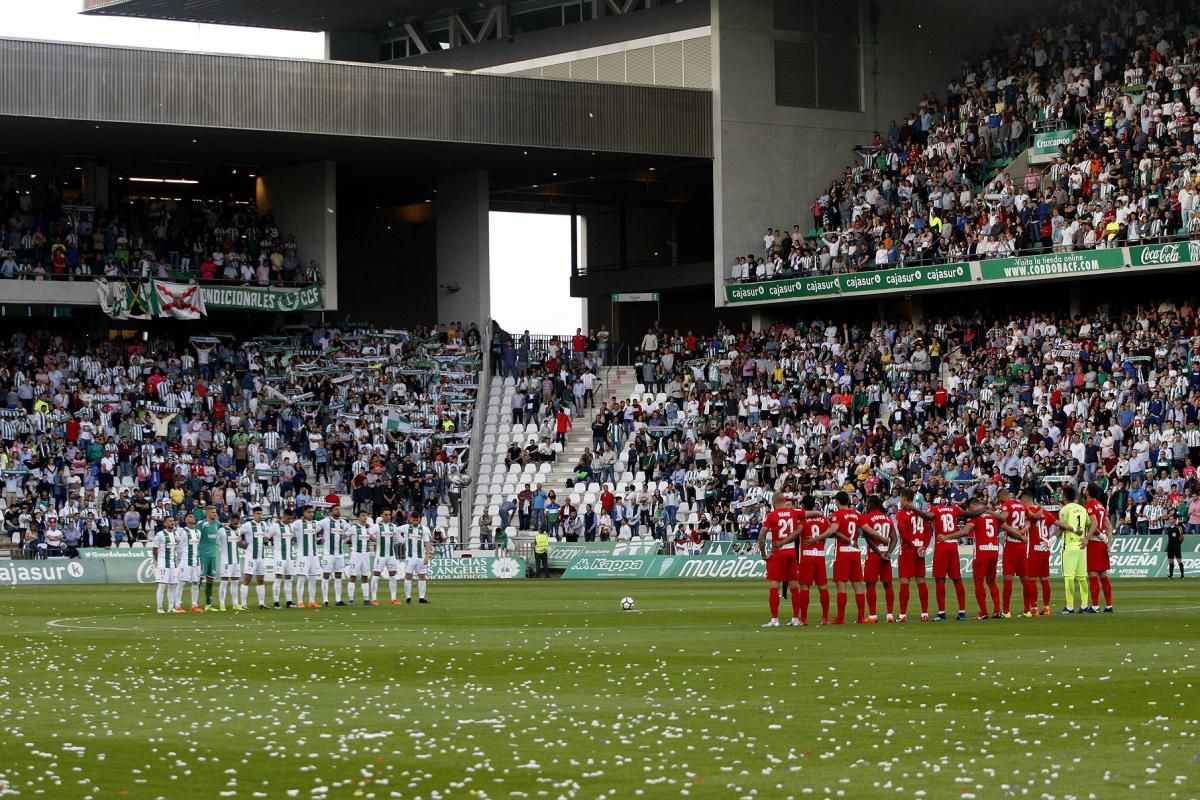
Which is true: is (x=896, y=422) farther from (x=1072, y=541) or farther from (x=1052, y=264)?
(x=1072, y=541)

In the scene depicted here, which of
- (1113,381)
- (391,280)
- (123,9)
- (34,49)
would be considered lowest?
(1113,381)

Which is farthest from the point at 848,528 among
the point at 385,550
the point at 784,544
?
the point at 385,550

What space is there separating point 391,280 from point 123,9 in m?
14.0

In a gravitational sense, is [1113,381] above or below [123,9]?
below

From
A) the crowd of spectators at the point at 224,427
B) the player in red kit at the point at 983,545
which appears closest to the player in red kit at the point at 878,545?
the player in red kit at the point at 983,545

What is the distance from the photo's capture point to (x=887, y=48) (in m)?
67.2

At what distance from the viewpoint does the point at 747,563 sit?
48750 mm

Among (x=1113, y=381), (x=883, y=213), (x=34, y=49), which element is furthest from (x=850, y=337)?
(x=34, y=49)

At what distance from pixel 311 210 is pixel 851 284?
18046 mm

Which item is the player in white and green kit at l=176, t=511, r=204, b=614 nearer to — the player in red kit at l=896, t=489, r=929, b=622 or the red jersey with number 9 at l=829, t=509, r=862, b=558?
the red jersey with number 9 at l=829, t=509, r=862, b=558

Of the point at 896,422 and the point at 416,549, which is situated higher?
the point at 896,422

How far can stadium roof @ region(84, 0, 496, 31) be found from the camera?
69.8m

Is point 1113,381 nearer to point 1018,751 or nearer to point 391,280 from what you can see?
point 391,280

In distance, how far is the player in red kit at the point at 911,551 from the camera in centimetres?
2808
